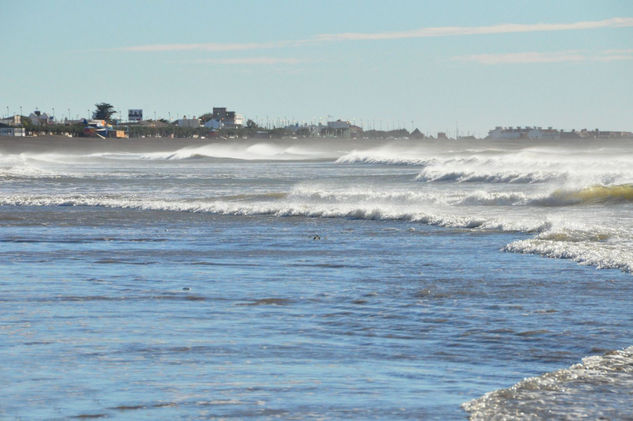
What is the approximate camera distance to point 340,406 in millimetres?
7980

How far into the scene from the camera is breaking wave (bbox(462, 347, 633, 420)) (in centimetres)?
774

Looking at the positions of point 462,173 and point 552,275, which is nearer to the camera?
point 552,275

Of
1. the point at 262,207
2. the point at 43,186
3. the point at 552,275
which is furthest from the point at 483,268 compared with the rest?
the point at 43,186

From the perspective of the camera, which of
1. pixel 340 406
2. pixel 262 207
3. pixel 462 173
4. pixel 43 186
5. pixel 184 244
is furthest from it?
A: pixel 462 173

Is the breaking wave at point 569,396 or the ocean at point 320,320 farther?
the ocean at point 320,320

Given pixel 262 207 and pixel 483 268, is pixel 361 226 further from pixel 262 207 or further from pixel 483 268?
pixel 483 268

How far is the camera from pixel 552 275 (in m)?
15.5

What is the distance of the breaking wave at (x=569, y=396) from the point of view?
7742 mm

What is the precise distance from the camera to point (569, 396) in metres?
8.25

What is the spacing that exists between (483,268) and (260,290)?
13.5ft

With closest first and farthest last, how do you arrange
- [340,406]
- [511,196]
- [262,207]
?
[340,406] < [262,207] < [511,196]

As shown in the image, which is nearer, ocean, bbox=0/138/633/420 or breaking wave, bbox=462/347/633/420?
breaking wave, bbox=462/347/633/420

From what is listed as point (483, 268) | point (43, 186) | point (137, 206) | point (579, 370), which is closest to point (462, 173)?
point (43, 186)

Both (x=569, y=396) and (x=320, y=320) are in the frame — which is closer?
(x=569, y=396)
